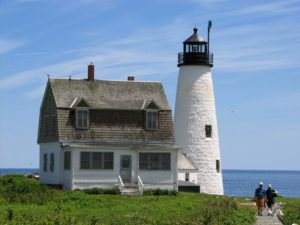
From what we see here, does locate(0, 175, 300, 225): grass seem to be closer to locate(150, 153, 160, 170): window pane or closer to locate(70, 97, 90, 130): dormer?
locate(150, 153, 160, 170): window pane

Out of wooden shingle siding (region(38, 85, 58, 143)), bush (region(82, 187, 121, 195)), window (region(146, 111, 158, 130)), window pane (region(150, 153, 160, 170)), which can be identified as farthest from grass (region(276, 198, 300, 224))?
wooden shingle siding (region(38, 85, 58, 143))

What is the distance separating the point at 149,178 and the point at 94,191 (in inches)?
161

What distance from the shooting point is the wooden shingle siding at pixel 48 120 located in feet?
164

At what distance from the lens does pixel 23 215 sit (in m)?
31.5

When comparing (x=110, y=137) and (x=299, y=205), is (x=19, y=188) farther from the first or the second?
(x=299, y=205)

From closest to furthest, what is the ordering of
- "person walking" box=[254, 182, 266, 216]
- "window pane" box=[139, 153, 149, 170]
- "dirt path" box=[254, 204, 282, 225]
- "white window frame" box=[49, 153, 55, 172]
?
"dirt path" box=[254, 204, 282, 225] → "person walking" box=[254, 182, 266, 216] → "window pane" box=[139, 153, 149, 170] → "white window frame" box=[49, 153, 55, 172]

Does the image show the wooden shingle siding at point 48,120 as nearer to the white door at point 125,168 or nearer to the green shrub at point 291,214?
the white door at point 125,168

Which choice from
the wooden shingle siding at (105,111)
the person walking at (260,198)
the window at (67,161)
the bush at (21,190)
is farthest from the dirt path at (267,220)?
the window at (67,161)

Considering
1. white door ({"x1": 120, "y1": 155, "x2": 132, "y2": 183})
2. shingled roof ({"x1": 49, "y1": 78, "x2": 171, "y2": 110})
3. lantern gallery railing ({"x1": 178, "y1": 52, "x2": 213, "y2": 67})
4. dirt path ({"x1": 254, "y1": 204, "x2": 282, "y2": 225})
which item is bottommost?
A: dirt path ({"x1": 254, "y1": 204, "x2": 282, "y2": 225})

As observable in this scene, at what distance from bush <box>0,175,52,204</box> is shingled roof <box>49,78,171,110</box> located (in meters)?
5.69

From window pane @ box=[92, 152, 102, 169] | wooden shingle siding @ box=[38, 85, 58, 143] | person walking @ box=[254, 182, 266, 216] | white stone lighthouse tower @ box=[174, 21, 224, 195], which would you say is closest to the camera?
person walking @ box=[254, 182, 266, 216]

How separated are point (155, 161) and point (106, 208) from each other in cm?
1257

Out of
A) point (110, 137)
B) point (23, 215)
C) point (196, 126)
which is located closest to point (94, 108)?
point (110, 137)

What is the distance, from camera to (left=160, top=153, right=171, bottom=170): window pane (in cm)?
5028
